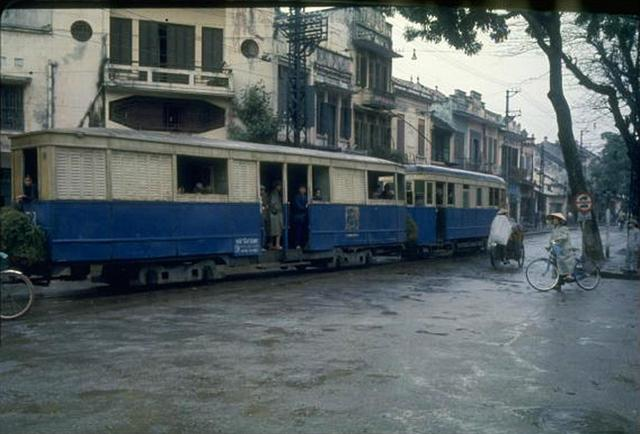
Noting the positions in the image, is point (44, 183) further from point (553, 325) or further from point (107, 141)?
point (553, 325)

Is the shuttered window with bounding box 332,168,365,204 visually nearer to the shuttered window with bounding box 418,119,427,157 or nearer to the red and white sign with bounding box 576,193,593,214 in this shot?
the red and white sign with bounding box 576,193,593,214

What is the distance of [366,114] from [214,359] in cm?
3142

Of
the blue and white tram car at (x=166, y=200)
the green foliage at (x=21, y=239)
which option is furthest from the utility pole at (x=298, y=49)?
the green foliage at (x=21, y=239)

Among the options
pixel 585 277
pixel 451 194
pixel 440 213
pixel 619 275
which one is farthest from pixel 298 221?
pixel 451 194

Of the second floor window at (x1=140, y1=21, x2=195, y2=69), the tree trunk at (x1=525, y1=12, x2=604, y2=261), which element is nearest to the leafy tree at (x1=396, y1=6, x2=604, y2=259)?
the tree trunk at (x1=525, y1=12, x2=604, y2=261)

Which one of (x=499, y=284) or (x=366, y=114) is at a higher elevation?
(x=366, y=114)

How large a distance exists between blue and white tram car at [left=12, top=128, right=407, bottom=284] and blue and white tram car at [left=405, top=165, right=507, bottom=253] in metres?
5.52

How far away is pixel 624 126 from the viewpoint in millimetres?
27562

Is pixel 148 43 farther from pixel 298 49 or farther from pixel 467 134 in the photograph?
pixel 467 134

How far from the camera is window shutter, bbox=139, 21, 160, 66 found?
26188 millimetres

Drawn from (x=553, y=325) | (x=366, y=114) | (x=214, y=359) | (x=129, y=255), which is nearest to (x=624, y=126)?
(x=366, y=114)

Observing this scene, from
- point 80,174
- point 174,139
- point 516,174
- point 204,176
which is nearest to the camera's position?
point 80,174

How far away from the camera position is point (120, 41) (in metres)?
25.8

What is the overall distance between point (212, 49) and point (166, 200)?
14918mm
